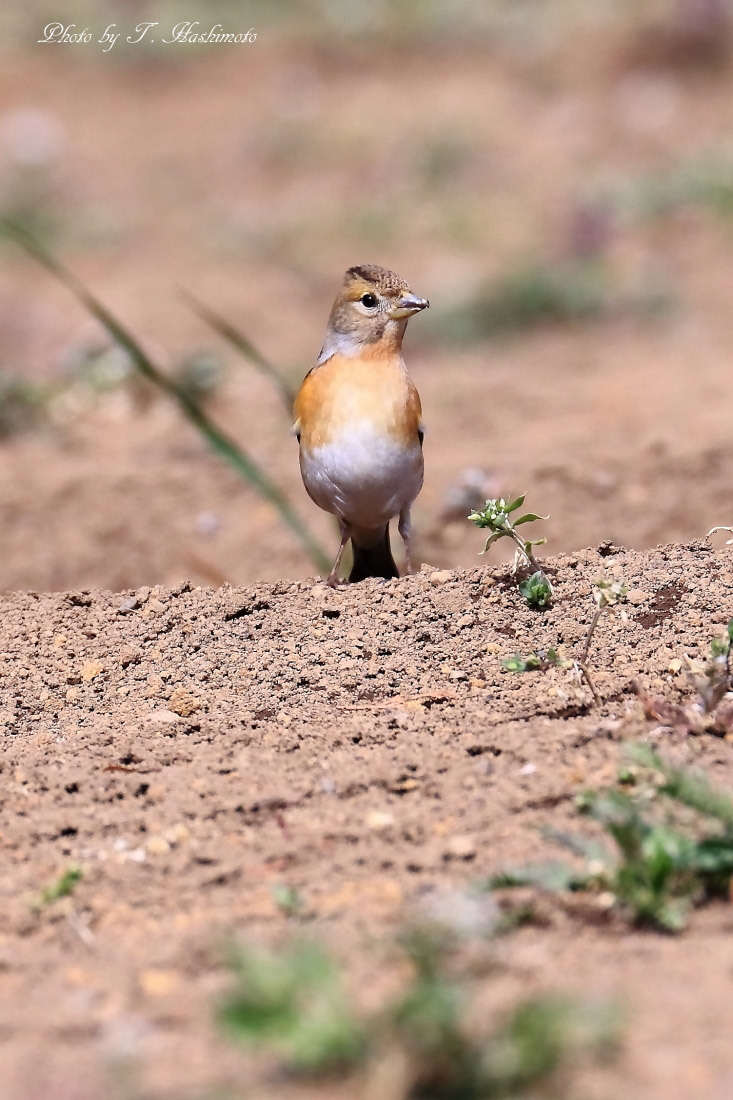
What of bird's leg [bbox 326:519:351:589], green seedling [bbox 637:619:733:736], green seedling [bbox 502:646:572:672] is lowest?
green seedling [bbox 637:619:733:736]

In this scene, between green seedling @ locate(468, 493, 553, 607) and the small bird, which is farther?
the small bird

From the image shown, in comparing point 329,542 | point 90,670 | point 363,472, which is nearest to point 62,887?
point 90,670

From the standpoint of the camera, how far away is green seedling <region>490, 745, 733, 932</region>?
98.7 inches

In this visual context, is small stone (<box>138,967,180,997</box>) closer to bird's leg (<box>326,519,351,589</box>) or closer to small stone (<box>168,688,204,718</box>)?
small stone (<box>168,688,204,718</box>)

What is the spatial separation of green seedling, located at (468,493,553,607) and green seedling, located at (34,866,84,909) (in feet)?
4.38

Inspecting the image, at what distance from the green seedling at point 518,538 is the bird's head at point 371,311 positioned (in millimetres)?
1045

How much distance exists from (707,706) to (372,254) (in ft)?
30.1

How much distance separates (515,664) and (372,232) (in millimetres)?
9279

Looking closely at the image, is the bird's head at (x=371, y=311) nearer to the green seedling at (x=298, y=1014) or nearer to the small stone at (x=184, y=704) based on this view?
the small stone at (x=184, y=704)

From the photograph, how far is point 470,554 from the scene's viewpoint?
253 inches

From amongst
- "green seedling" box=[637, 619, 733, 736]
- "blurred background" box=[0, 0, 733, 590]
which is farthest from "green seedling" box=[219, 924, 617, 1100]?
"blurred background" box=[0, 0, 733, 590]

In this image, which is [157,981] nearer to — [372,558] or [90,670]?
[90,670]

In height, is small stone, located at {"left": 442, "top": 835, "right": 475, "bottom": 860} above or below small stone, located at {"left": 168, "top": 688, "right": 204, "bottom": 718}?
below

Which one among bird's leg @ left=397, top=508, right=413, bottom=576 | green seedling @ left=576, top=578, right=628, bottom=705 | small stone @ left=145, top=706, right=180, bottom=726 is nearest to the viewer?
green seedling @ left=576, top=578, right=628, bottom=705
